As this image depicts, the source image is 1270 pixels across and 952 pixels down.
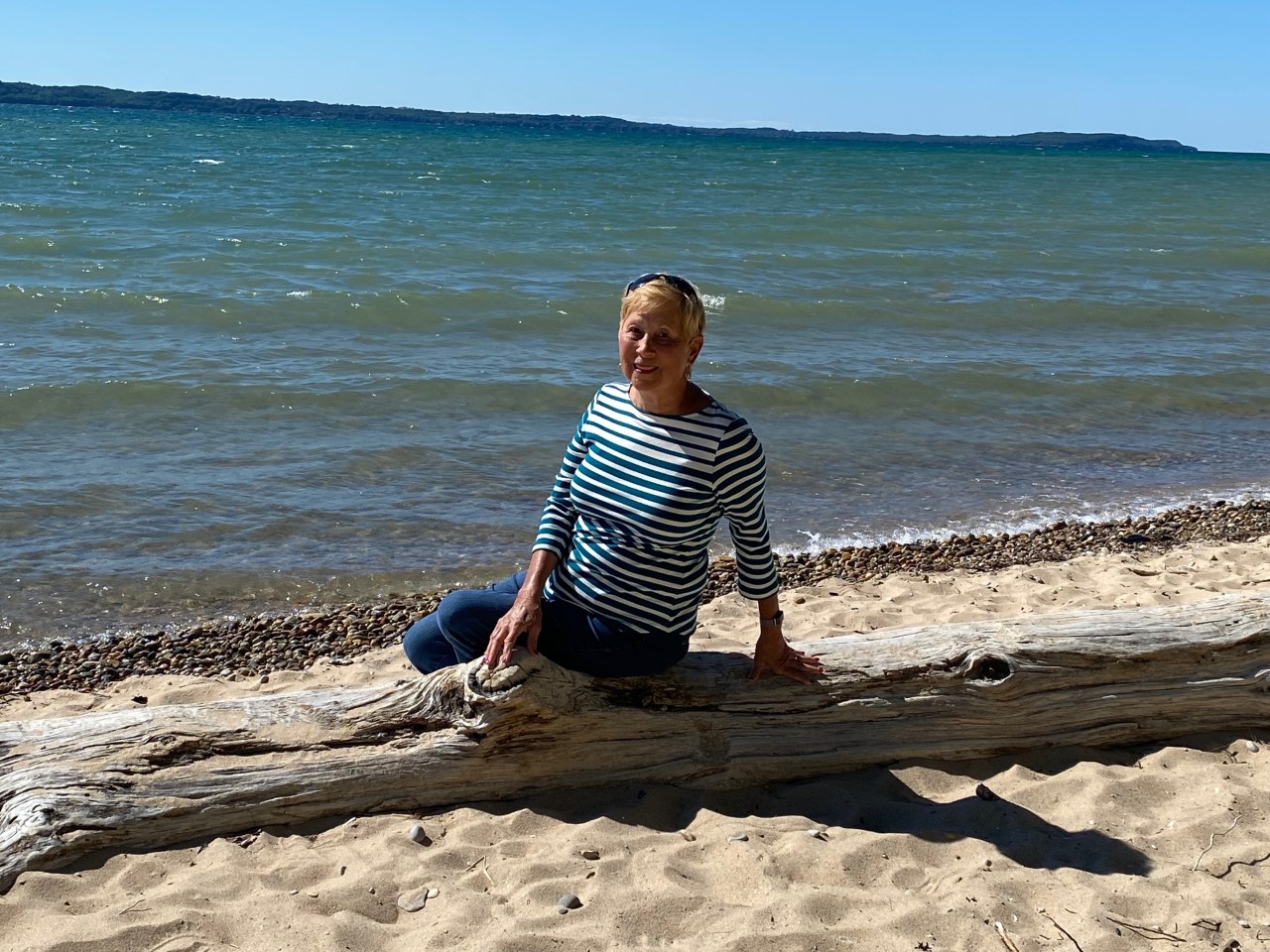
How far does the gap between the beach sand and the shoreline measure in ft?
7.52

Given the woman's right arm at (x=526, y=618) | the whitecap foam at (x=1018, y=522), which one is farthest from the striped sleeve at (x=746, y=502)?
the whitecap foam at (x=1018, y=522)

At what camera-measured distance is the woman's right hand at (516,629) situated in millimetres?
3881

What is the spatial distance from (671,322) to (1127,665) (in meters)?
2.27

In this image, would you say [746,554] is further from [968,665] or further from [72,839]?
[72,839]

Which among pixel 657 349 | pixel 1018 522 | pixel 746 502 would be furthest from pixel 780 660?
pixel 1018 522

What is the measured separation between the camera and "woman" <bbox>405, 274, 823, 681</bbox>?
3.75m

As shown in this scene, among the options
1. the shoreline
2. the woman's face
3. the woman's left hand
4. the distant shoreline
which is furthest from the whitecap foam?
the distant shoreline

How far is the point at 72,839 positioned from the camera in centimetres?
372

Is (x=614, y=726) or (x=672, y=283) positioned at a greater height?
(x=672, y=283)

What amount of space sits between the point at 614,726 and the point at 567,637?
374 mm

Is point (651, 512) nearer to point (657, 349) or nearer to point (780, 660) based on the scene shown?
point (657, 349)

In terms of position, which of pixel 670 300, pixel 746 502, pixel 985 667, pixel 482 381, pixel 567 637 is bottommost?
pixel 482 381

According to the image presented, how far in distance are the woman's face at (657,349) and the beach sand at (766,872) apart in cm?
142

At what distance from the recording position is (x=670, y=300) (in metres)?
3.68
